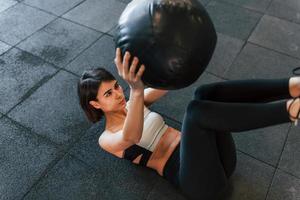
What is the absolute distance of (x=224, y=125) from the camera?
114 cm

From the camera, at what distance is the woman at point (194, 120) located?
1096mm

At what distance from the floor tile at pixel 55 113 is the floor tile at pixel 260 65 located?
44.7 inches

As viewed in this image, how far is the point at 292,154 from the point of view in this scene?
1849 millimetres

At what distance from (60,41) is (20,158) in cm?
117

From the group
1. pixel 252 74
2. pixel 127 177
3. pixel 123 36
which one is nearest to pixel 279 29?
pixel 252 74

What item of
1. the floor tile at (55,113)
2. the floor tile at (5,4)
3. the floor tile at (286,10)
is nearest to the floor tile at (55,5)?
the floor tile at (5,4)

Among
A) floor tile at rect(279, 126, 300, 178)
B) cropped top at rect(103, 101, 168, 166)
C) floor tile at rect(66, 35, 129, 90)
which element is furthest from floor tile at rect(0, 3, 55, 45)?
floor tile at rect(279, 126, 300, 178)

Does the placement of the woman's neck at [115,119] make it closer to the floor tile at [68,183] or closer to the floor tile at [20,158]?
the floor tile at [68,183]

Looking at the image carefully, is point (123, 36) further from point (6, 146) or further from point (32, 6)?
point (32, 6)

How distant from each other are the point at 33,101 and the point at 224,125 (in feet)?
4.95

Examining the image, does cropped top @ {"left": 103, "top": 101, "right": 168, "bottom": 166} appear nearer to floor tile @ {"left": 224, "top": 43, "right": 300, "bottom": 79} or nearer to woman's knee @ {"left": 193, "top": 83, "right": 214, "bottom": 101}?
woman's knee @ {"left": 193, "top": 83, "right": 214, "bottom": 101}

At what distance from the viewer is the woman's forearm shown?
1.26 m

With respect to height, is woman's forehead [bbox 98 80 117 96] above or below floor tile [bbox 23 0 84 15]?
above

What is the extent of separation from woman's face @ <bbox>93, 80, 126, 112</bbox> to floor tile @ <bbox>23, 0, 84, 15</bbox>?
1.80 m
